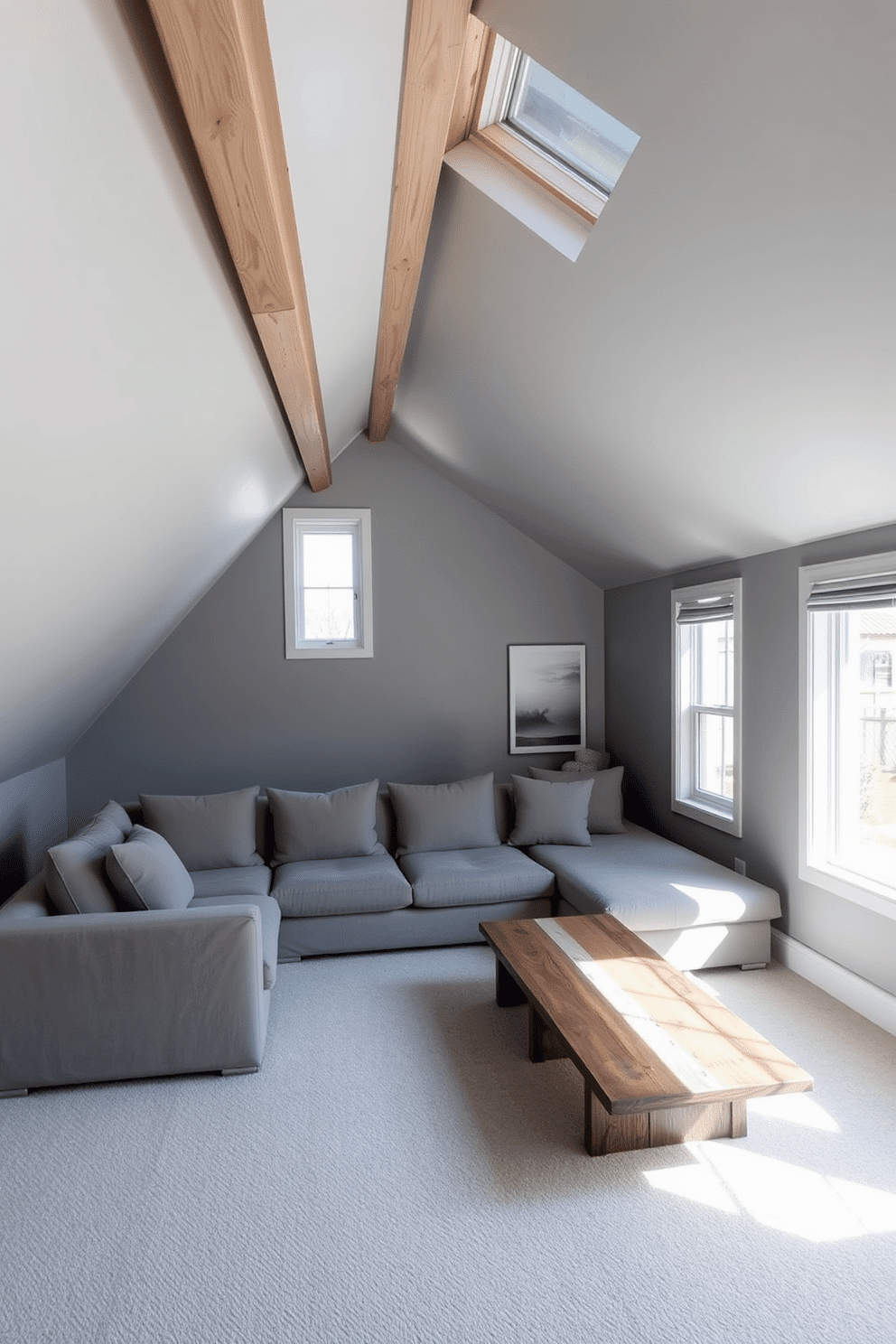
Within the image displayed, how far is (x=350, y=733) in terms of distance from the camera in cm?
582

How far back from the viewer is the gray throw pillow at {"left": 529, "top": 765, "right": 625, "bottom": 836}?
5227 millimetres

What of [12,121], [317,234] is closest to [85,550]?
[317,234]

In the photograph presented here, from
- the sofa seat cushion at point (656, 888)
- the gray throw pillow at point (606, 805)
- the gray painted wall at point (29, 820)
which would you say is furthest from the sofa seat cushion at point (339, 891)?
the gray throw pillow at point (606, 805)

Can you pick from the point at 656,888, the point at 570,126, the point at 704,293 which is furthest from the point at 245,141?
the point at 656,888

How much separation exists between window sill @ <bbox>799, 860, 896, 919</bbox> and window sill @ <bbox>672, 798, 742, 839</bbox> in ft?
1.86

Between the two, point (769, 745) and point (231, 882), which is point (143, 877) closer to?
point (231, 882)

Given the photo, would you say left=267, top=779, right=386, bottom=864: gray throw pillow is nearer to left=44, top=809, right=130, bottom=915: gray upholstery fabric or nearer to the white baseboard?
left=44, top=809, right=130, bottom=915: gray upholstery fabric

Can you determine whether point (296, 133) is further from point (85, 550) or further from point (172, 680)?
point (172, 680)

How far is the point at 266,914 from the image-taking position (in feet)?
12.5

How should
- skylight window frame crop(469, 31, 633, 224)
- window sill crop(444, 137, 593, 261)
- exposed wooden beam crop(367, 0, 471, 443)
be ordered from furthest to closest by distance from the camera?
1. window sill crop(444, 137, 593, 261)
2. skylight window frame crop(469, 31, 633, 224)
3. exposed wooden beam crop(367, 0, 471, 443)

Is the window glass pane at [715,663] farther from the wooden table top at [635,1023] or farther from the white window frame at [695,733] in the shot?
the wooden table top at [635,1023]

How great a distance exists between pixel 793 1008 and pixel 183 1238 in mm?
2502

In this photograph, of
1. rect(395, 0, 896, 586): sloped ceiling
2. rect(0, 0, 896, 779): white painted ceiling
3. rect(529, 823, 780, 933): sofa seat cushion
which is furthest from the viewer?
rect(529, 823, 780, 933): sofa seat cushion

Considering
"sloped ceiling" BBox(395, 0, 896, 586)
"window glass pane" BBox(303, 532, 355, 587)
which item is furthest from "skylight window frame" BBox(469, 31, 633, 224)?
"window glass pane" BBox(303, 532, 355, 587)
